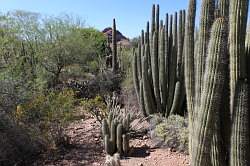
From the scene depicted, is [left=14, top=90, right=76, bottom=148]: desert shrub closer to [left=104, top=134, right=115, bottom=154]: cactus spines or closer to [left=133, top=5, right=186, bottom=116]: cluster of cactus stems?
[left=104, top=134, right=115, bottom=154]: cactus spines

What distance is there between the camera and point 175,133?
7.70 m

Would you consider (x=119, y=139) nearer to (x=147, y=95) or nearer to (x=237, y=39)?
(x=147, y=95)

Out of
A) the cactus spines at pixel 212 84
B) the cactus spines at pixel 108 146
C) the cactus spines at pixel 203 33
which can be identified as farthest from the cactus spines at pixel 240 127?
the cactus spines at pixel 108 146

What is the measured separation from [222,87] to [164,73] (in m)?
5.28

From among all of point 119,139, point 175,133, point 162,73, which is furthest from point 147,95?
point 119,139

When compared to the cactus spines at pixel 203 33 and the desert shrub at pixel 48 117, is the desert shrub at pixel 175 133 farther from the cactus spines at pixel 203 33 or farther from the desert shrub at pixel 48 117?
the cactus spines at pixel 203 33

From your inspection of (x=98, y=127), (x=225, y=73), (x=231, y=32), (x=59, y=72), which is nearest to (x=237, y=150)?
(x=225, y=73)

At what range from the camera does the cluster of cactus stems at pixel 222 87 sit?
154 inches

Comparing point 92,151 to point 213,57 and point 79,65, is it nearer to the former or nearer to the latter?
point 213,57

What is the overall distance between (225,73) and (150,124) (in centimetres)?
500

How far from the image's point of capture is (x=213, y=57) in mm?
3896

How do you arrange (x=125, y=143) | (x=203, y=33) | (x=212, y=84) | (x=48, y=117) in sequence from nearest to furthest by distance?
(x=212, y=84)
(x=203, y=33)
(x=125, y=143)
(x=48, y=117)

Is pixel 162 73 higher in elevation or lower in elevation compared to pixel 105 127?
higher

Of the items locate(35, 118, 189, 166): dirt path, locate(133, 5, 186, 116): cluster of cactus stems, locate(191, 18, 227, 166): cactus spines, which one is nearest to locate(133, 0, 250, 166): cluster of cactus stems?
locate(191, 18, 227, 166): cactus spines
